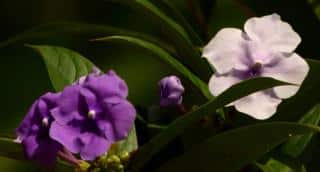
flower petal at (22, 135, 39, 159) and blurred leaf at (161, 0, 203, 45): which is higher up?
blurred leaf at (161, 0, 203, 45)

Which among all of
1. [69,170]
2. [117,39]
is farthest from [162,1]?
[69,170]

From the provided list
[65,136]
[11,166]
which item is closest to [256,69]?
[65,136]

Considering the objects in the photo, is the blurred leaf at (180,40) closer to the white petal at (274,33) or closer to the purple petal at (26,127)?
the white petal at (274,33)

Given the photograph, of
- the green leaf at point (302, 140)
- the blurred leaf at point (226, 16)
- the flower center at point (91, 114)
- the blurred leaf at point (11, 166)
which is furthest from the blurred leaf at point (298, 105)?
the blurred leaf at point (11, 166)

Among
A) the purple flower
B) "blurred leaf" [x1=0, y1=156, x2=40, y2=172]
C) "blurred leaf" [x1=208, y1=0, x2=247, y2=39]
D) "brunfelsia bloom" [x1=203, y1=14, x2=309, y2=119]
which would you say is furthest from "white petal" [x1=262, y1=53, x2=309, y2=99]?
"blurred leaf" [x1=0, y1=156, x2=40, y2=172]

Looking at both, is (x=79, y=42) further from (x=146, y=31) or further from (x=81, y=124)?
(x=81, y=124)

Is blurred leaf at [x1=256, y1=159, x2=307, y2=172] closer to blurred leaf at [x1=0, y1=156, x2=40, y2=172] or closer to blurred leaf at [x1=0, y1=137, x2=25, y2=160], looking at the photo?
blurred leaf at [x1=0, y1=137, x2=25, y2=160]

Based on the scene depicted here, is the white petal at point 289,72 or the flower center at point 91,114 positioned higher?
the white petal at point 289,72

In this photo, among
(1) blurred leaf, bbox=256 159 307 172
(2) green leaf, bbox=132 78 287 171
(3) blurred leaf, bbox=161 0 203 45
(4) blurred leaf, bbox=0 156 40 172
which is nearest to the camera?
(2) green leaf, bbox=132 78 287 171
